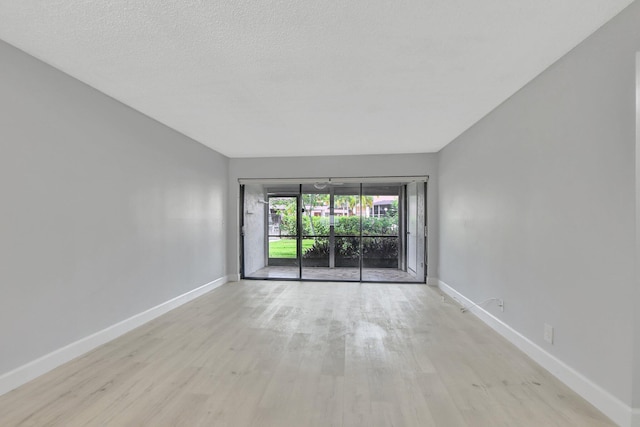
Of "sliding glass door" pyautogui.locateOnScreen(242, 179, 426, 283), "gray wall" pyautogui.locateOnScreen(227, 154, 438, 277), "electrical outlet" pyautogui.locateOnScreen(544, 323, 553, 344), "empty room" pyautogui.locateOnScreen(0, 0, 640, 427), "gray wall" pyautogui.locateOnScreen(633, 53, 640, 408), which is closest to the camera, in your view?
"gray wall" pyautogui.locateOnScreen(633, 53, 640, 408)

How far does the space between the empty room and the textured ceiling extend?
0.02 metres

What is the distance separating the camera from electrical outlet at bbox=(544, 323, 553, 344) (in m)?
2.41

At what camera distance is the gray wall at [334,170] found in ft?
18.3

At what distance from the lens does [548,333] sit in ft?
8.02

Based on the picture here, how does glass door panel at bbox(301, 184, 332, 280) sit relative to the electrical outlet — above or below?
above

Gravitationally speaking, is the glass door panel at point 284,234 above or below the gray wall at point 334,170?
below

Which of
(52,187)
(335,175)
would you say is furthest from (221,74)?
(335,175)

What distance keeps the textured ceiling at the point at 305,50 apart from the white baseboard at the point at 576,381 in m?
2.23

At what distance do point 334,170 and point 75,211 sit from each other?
3.95 m

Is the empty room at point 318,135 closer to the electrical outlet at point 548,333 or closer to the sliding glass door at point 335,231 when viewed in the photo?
the electrical outlet at point 548,333

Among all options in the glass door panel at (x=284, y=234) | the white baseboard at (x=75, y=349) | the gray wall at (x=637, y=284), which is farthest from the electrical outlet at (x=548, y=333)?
the glass door panel at (x=284, y=234)

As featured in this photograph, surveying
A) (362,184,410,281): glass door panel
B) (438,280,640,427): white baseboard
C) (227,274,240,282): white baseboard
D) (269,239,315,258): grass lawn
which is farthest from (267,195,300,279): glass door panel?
(438,280,640,427): white baseboard

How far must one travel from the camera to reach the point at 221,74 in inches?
99.8

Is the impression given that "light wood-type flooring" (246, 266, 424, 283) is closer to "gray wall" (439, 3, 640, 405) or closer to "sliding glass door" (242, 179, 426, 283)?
"sliding glass door" (242, 179, 426, 283)
